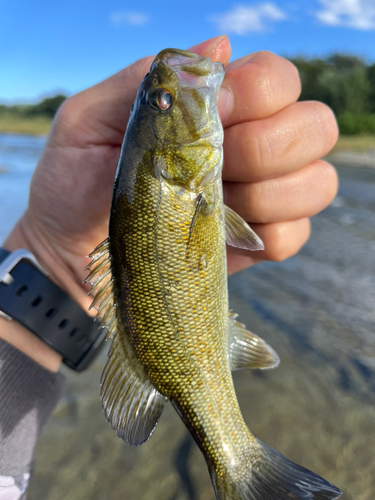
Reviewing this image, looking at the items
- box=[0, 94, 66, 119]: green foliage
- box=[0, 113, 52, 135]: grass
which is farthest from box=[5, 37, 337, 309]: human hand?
box=[0, 94, 66, 119]: green foliage

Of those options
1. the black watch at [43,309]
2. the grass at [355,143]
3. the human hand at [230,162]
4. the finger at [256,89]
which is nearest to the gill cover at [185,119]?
the human hand at [230,162]

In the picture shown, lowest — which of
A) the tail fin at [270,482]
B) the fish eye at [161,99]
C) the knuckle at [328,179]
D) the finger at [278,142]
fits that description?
the tail fin at [270,482]

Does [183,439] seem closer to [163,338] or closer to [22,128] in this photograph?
[163,338]

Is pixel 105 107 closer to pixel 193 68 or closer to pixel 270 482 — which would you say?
pixel 193 68

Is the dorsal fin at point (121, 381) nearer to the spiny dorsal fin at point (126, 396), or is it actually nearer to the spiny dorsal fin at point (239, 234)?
the spiny dorsal fin at point (126, 396)

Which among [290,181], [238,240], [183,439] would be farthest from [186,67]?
[183,439]
